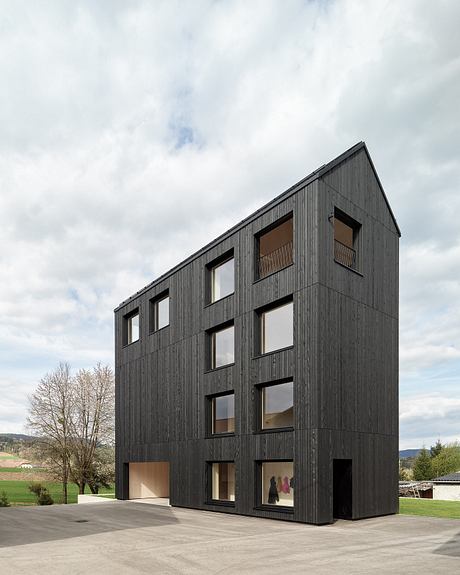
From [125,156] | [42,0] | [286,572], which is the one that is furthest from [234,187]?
[286,572]

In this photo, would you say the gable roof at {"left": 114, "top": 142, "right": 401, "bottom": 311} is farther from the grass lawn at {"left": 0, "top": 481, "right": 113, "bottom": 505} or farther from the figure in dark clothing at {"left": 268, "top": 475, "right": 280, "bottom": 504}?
the grass lawn at {"left": 0, "top": 481, "right": 113, "bottom": 505}

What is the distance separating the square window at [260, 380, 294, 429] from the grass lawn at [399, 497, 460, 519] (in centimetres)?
534

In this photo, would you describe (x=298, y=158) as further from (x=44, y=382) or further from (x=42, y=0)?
(x=44, y=382)

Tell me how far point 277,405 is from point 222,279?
5.34 meters

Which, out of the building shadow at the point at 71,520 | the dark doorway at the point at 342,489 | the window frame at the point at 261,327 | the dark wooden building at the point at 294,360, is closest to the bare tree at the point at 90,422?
the building shadow at the point at 71,520

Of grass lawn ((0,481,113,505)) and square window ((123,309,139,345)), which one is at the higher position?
square window ((123,309,139,345))

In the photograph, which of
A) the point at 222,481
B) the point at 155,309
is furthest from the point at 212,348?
the point at 155,309

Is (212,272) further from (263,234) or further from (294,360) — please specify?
(294,360)

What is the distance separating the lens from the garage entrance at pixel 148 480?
2588cm

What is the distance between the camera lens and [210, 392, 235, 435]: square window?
62.5 ft

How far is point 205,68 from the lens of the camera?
14.7m

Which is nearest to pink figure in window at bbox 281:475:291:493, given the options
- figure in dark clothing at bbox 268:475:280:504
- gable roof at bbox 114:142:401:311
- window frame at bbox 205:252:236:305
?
figure in dark clothing at bbox 268:475:280:504

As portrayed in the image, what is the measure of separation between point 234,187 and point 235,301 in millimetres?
4168

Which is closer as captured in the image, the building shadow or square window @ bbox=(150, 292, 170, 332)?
the building shadow
